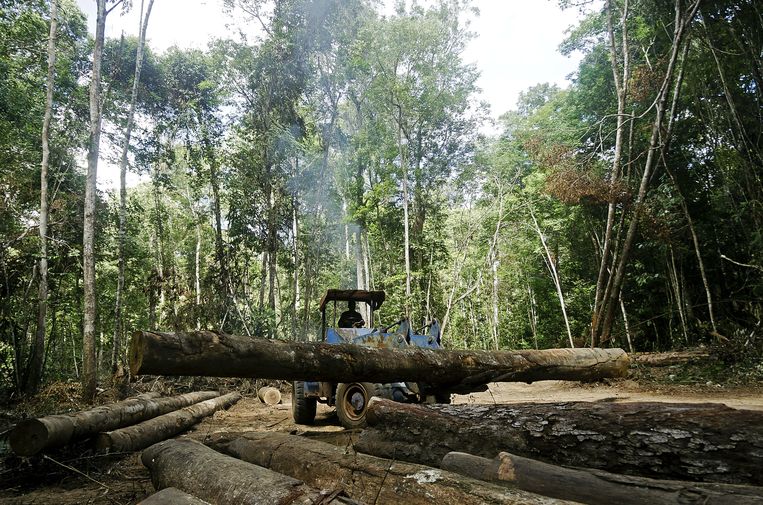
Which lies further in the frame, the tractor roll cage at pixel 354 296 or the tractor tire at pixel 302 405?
the tractor roll cage at pixel 354 296

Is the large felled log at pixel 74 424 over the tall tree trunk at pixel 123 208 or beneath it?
beneath

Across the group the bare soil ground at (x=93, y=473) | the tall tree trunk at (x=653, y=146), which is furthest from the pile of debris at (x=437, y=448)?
the tall tree trunk at (x=653, y=146)

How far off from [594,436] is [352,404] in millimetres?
4514

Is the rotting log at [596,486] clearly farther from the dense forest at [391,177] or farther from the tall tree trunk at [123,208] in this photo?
the tall tree trunk at [123,208]

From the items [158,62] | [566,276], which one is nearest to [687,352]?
[566,276]

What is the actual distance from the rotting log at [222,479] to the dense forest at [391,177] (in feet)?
25.5

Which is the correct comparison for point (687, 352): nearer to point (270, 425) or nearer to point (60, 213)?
point (270, 425)

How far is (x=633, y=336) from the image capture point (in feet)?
56.7

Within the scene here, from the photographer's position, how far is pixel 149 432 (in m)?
6.20

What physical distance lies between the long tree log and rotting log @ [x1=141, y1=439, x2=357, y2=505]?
28.1 inches

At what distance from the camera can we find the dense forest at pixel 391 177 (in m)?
11.7

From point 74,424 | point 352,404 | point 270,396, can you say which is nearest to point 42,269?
point 270,396

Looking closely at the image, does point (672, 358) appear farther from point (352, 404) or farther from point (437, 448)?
point (437, 448)

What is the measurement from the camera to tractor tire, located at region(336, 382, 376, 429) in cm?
648
